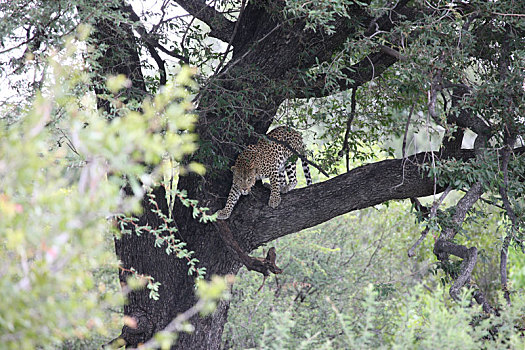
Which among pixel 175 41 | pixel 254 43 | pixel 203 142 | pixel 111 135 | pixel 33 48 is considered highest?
pixel 175 41

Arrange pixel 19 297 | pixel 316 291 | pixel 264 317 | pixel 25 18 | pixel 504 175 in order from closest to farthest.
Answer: pixel 19 297 → pixel 25 18 → pixel 504 175 → pixel 264 317 → pixel 316 291

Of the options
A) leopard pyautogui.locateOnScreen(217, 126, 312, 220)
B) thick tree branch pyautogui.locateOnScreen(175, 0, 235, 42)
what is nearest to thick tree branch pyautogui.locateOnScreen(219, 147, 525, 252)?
leopard pyautogui.locateOnScreen(217, 126, 312, 220)

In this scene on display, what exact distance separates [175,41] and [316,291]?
5437 millimetres

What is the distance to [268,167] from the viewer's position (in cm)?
590

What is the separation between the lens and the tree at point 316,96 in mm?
4348

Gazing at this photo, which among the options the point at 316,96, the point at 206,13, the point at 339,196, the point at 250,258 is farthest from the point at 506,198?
the point at 206,13

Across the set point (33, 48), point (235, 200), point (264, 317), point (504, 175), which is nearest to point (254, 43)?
point (235, 200)

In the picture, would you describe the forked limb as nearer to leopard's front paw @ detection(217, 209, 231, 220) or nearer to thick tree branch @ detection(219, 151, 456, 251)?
thick tree branch @ detection(219, 151, 456, 251)

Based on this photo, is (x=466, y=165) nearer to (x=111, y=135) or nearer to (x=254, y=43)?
(x=254, y=43)

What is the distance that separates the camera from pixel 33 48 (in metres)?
4.11

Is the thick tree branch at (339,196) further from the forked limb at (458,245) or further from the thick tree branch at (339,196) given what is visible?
the forked limb at (458,245)

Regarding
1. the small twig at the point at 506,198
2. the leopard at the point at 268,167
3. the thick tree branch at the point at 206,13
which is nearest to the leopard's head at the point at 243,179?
the leopard at the point at 268,167

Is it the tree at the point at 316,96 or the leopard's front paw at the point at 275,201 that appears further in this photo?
the leopard's front paw at the point at 275,201

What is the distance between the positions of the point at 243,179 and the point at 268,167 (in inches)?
18.7
